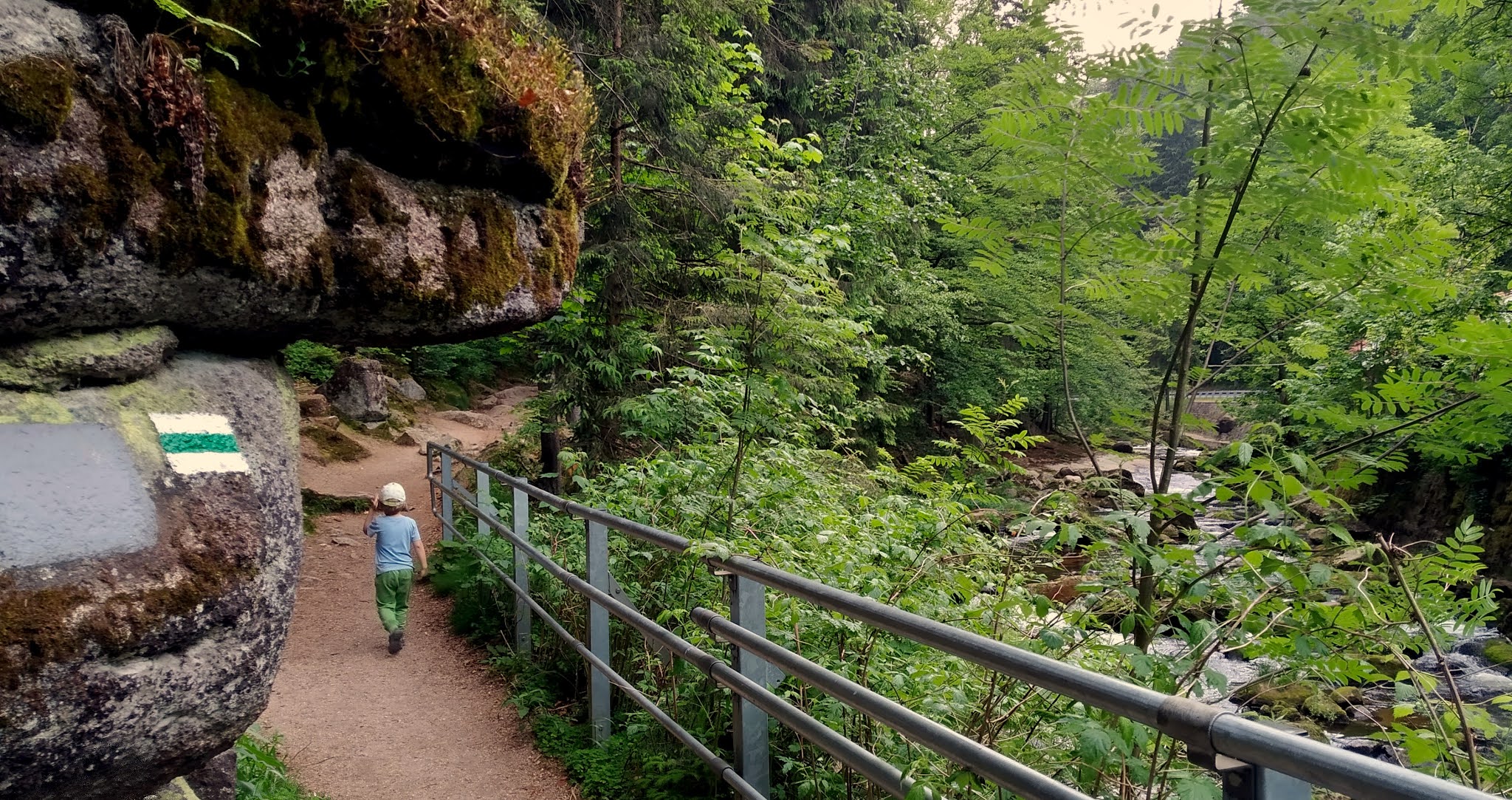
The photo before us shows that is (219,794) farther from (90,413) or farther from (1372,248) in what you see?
(1372,248)

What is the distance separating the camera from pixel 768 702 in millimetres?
2736

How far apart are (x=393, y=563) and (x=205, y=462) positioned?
14.9 ft

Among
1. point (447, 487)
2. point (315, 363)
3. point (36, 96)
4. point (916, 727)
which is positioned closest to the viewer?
point (916, 727)

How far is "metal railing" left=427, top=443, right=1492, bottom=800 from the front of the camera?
1134mm

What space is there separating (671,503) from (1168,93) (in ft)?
11.7

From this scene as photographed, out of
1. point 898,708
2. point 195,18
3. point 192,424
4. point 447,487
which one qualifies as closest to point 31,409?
point 192,424

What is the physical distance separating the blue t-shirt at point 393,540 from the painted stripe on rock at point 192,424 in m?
4.40

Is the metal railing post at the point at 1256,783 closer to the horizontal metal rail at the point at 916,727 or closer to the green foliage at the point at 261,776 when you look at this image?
the horizontal metal rail at the point at 916,727

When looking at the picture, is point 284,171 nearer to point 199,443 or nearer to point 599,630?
point 199,443

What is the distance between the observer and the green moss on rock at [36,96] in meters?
2.30

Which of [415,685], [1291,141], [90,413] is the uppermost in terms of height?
[1291,141]

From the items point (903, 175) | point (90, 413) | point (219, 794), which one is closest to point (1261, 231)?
point (90, 413)

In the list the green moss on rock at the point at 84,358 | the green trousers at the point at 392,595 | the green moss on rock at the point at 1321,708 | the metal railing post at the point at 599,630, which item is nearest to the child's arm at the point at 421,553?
the green trousers at the point at 392,595

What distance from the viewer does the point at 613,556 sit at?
5.04m
